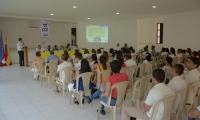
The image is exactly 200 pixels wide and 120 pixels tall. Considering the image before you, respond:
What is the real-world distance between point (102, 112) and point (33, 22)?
14434 millimetres

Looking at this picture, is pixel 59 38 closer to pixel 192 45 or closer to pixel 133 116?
pixel 192 45

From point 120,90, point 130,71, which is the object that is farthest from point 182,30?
point 120,90

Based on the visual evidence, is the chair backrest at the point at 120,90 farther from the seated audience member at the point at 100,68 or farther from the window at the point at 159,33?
the window at the point at 159,33

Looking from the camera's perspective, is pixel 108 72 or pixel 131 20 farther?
pixel 131 20

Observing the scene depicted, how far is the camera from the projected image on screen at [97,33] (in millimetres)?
14320

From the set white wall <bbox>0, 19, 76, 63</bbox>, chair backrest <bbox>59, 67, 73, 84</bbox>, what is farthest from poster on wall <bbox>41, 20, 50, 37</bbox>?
chair backrest <bbox>59, 67, 73, 84</bbox>

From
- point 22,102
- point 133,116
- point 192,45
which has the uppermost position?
point 192,45

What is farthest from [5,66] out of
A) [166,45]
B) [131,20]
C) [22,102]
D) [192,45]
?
[192,45]

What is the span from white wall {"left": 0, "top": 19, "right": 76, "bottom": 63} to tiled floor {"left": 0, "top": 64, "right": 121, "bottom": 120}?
7.39m

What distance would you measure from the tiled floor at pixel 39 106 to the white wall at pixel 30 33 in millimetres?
7386

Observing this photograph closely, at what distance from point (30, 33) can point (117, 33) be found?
8.07 m

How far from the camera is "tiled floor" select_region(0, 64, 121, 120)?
3619 millimetres

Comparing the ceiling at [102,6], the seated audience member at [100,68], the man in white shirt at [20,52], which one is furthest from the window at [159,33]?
the seated audience member at [100,68]

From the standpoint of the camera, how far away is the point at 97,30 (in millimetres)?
14758
